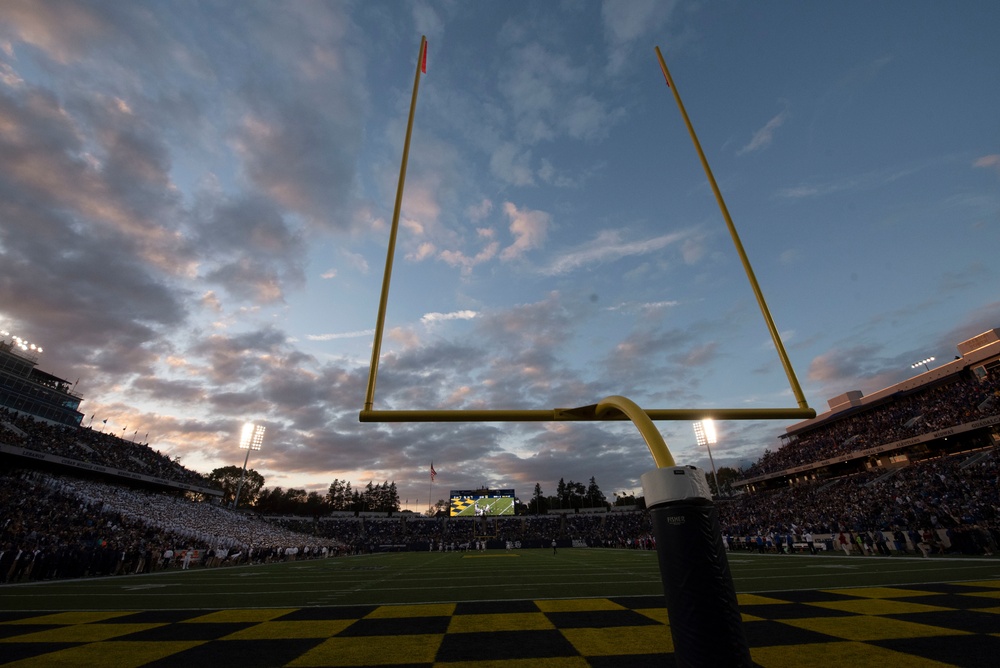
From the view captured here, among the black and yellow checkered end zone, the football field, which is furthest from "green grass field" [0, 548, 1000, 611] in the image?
the black and yellow checkered end zone

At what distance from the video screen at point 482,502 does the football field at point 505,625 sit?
1491 inches

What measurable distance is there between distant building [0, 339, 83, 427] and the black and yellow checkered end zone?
3839cm

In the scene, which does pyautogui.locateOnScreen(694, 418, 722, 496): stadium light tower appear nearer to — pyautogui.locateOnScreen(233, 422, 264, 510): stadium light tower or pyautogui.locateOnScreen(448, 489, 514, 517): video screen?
pyautogui.locateOnScreen(448, 489, 514, 517): video screen

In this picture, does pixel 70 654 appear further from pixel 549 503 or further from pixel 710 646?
pixel 549 503

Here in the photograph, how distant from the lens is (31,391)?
35.4 m

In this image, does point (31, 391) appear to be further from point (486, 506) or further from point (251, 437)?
point (486, 506)

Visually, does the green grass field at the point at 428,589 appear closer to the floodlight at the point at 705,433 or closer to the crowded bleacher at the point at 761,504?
the crowded bleacher at the point at 761,504

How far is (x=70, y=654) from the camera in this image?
4504 mm

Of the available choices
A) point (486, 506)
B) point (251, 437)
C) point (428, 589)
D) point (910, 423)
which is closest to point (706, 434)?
point (910, 423)

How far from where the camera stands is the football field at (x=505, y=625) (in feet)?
13.6

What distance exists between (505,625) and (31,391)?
47.2m

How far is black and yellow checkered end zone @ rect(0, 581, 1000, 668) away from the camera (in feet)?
13.2

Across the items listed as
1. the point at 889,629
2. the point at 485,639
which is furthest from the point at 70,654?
the point at 889,629

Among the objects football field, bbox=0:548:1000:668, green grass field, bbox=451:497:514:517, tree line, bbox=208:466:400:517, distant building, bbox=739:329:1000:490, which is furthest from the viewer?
tree line, bbox=208:466:400:517
